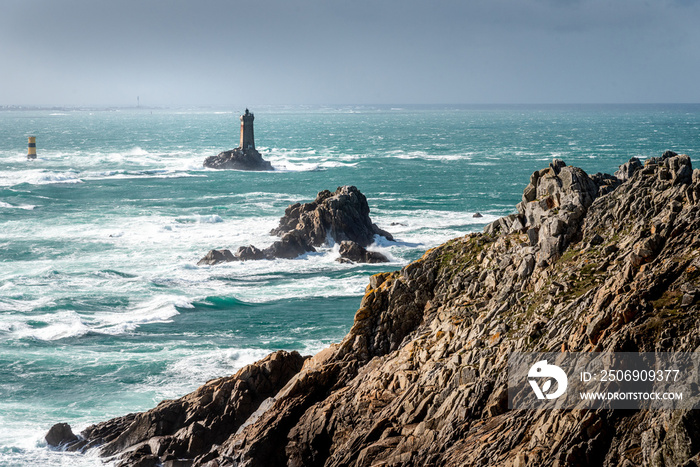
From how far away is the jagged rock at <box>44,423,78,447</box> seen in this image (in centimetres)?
2541

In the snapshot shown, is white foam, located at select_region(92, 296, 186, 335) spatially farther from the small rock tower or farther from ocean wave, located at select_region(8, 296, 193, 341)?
the small rock tower

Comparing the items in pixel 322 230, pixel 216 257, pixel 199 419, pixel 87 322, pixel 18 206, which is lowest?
pixel 87 322

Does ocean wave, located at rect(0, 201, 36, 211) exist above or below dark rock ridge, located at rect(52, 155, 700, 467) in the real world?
below

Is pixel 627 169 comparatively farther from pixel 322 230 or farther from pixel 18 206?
pixel 18 206

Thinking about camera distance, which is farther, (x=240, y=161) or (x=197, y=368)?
(x=240, y=161)

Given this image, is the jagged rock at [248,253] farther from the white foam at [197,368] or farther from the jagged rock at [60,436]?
the jagged rock at [60,436]

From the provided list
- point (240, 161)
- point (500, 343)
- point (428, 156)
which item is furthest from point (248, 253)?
point (428, 156)

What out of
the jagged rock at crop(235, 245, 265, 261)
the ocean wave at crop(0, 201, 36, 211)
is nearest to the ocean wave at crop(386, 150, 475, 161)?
the ocean wave at crop(0, 201, 36, 211)

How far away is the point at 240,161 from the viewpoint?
11875cm

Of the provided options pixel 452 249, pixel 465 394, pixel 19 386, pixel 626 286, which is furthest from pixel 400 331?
pixel 19 386

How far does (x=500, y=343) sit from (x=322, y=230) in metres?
42.8

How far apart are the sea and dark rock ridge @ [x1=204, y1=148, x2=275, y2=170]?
10.3ft

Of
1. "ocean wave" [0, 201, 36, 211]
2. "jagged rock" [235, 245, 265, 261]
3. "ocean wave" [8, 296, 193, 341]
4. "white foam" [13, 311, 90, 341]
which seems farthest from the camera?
"ocean wave" [0, 201, 36, 211]

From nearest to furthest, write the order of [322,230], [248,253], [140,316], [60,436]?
[60,436]
[140,316]
[248,253]
[322,230]
